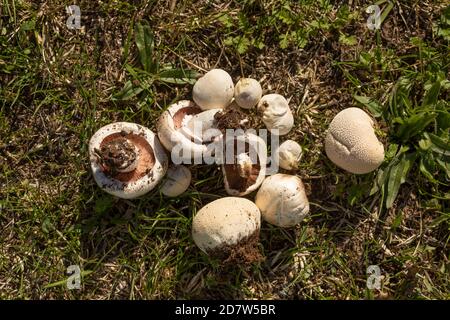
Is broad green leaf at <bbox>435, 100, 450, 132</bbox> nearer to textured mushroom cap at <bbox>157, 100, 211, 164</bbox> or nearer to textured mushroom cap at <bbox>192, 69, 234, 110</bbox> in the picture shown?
textured mushroom cap at <bbox>192, 69, 234, 110</bbox>

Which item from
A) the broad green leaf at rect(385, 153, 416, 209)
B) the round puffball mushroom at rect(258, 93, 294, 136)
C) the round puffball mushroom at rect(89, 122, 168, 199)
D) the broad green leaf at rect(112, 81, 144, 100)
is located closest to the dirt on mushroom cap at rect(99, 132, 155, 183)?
the round puffball mushroom at rect(89, 122, 168, 199)

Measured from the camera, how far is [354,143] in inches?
173

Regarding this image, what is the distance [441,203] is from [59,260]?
331 cm

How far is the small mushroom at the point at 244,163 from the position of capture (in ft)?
14.2

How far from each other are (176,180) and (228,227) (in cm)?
66

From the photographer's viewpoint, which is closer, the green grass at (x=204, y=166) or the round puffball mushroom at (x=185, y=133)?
the round puffball mushroom at (x=185, y=133)

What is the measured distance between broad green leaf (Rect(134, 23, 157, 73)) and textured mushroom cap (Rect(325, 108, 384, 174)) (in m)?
1.61

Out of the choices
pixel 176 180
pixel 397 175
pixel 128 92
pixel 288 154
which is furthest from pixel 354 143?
pixel 128 92

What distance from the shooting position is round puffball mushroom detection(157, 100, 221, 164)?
4.29 meters

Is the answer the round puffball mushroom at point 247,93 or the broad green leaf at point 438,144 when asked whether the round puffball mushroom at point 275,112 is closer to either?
the round puffball mushroom at point 247,93

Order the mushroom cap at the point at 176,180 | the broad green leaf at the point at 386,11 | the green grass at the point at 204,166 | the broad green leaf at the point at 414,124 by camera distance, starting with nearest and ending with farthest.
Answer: the mushroom cap at the point at 176,180 < the broad green leaf at the point at 414,124 < the green grass at the point at 204,166 < the broad green leaf at the point at 386,11

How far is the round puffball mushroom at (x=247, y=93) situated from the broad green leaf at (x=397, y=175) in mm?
1305

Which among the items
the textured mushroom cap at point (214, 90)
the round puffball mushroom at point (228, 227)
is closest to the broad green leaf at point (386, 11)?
the textured mushroom cap at point (214, 90)

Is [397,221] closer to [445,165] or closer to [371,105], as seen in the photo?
[445,165]
